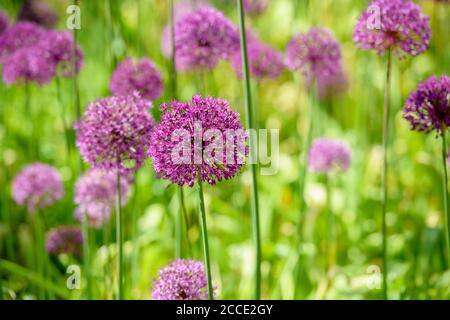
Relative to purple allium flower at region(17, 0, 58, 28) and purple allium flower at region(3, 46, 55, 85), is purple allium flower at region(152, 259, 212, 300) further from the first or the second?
purple allium flower at region(17, 0, 58, 28)

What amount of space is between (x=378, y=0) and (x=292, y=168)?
1422mm

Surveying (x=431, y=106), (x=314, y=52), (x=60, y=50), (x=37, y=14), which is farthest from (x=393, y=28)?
(x=37, y=14)

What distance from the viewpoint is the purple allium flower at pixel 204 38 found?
1.48 metres

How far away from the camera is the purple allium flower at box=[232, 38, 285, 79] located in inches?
69.8

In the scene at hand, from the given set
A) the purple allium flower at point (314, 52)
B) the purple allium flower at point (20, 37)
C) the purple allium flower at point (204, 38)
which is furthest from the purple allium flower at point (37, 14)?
the purple allium flower at point (314, 52)

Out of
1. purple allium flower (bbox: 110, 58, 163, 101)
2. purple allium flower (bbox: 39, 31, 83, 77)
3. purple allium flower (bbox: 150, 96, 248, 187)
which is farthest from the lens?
purple allium flower (bbox: 39, 31, 83, 77)

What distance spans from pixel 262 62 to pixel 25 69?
0.71 meters

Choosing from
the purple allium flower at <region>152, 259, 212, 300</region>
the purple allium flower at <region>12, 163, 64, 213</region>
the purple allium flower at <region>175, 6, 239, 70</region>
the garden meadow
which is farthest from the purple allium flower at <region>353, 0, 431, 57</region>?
the purple allium flower at <region>12, 163, 64, 213</region>

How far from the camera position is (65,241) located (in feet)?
6.09

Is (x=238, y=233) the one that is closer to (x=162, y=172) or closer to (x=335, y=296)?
(x=335, y=296)

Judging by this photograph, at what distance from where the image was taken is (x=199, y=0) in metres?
3.13

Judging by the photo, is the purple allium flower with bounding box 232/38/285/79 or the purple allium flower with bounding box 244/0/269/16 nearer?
the purple allium flower with bounding box 232/38/285/79

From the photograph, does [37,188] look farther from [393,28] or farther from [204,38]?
[393,28]
